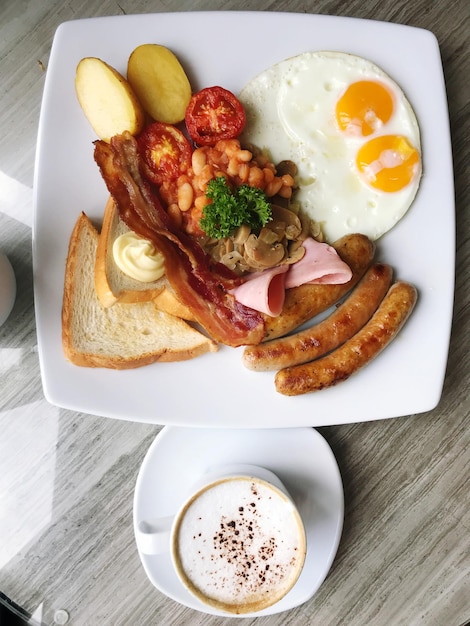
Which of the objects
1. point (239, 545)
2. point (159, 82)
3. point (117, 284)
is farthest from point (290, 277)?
point (239, 545)

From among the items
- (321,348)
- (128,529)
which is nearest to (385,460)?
(321,348)

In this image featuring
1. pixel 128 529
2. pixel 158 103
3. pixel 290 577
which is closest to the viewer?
pixel 290 577

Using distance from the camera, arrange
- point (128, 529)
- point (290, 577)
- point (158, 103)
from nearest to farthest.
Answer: point (290, 577) → point (158, 103) → point (128, 529)

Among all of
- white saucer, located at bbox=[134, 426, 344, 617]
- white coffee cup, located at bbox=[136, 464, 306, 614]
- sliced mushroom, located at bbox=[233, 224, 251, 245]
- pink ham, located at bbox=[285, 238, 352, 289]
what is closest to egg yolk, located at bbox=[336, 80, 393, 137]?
pink ham, located at bbox=[285, 238, 352, 289]

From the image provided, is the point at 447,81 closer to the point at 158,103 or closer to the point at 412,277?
→ the point at 412,277

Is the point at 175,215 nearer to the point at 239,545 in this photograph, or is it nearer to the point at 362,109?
the point at 362,109

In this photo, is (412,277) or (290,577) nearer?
(290,577)
